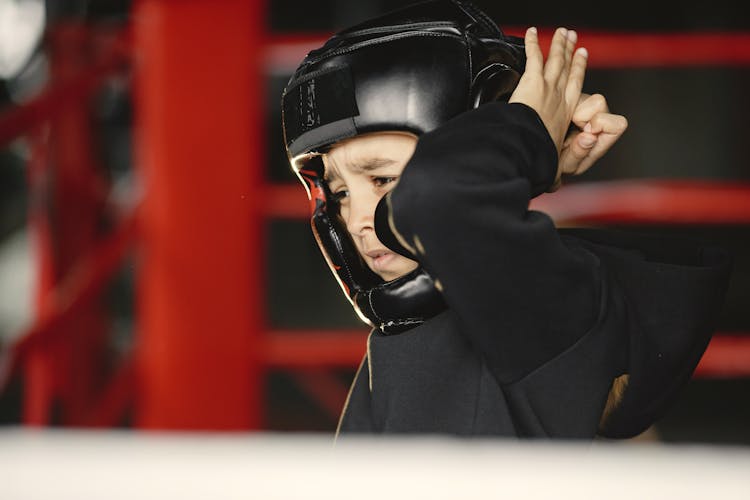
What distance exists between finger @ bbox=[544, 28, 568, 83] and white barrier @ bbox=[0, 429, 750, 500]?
22 centimetres

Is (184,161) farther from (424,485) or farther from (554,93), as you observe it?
(424,485)

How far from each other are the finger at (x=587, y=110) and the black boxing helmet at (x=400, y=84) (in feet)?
0.11

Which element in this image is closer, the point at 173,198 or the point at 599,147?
the point at 599,147

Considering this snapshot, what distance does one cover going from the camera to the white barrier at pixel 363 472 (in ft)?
0.45

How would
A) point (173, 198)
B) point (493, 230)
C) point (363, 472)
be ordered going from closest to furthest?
point (363, 472)
point (493, 230)
point (173, 198)

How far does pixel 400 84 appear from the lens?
330 millimetres

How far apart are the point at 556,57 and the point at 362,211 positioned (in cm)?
11

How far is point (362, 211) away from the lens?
1.18ft

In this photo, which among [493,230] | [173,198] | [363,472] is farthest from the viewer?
[173,198]

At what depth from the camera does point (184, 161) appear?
82 cm

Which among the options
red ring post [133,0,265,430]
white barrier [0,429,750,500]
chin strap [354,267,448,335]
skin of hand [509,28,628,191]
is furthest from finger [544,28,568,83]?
red ring post [133,0,265,430]

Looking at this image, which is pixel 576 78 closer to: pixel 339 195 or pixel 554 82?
pixel 554 82

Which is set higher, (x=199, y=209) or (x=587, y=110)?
(x=587, y=110)

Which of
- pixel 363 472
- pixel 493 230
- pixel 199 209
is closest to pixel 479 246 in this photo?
pixel 493 230
